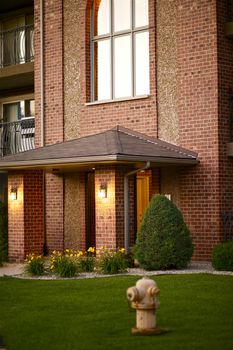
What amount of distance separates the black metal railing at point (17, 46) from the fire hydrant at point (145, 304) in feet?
53.6

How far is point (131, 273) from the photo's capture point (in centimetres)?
1662

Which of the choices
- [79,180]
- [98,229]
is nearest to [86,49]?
[79,180]

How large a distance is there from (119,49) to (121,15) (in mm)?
902

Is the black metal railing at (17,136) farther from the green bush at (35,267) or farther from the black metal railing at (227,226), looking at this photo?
the green bush at (35,267)

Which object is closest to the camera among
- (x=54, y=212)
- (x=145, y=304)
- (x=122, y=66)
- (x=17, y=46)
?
(x=145, y=304)

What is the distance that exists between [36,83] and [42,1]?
2.35 meters

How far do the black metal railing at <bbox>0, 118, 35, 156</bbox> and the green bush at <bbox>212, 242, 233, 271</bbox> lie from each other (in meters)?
9.76

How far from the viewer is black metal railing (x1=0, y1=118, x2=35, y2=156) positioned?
25000mm

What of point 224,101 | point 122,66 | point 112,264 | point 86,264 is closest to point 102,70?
point 122,66

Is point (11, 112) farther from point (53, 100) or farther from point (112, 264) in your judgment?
point (112, 264)

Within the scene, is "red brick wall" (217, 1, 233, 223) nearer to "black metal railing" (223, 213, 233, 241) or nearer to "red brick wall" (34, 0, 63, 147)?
"black metal railing" (223, 213, 233, 241)

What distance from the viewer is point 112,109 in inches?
822

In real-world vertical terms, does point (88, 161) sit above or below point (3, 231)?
above

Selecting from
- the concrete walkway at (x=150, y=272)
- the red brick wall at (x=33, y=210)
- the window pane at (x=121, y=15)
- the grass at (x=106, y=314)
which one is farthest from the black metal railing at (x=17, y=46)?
the grass at (x=106, y=314)
